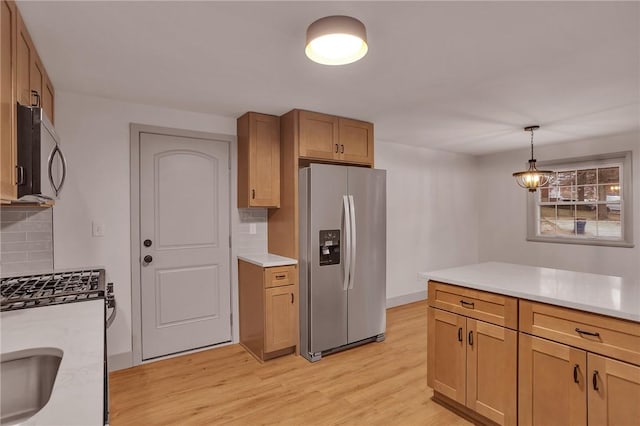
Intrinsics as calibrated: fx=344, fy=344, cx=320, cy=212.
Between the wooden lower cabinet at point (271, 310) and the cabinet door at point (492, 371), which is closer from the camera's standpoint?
the cabinet door at point (492, 371)

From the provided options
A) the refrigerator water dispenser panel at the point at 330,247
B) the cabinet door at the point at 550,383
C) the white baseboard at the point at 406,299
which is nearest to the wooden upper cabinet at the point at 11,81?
the refrigerator water dispenser panel at the point at 330,247

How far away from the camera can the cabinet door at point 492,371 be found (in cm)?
195

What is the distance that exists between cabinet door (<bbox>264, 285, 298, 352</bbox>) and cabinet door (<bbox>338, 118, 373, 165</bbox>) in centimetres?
147

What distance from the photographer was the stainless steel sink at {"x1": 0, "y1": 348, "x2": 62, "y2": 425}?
111 cm

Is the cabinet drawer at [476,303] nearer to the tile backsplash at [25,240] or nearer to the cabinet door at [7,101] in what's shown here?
the cabinet door at [7,101]

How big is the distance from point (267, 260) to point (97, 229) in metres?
1.46

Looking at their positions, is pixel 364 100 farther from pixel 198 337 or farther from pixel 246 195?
pixel 198 337

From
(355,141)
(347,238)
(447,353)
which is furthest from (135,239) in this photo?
(447,353)

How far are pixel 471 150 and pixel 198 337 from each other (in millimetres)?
4704

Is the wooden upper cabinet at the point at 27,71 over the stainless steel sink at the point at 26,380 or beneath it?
over

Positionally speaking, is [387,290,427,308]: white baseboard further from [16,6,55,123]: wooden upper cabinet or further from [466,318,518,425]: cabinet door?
[16,6,55,123]: wooden upper cabinet

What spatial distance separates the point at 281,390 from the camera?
265 cm

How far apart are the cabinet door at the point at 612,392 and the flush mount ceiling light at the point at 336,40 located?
6.27ft

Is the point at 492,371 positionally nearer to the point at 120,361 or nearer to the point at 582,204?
the point at 120,361
